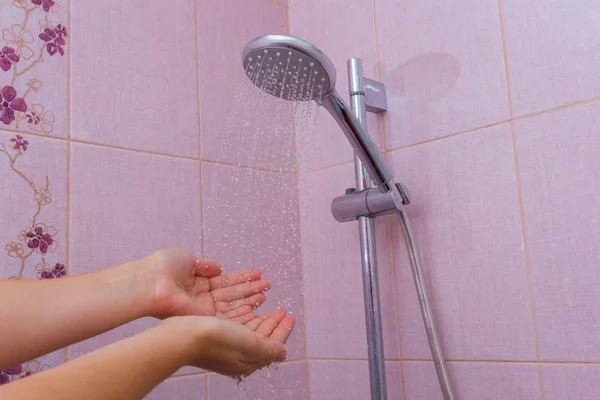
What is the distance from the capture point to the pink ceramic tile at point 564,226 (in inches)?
35.9

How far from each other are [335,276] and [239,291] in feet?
1.34

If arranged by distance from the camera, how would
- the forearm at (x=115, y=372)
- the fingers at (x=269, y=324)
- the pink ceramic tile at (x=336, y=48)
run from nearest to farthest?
the forearm at (x=115, y=372), the fingers at (x=269, y=324), the pink ceramic tile at (x=336, y=48)

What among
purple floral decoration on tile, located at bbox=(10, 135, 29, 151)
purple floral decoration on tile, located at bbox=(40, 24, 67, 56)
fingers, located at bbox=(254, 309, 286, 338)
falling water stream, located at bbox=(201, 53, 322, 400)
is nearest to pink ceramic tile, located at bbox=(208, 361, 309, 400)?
falling water stream, located at bbox=(201, 53, 322, 400)

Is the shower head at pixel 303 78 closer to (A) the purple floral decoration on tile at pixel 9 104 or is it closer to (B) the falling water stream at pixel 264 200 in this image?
(B) the falling water stream at pixel 264 200

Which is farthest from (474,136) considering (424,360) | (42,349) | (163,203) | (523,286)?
(42,349)

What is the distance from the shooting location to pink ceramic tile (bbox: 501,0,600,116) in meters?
0.94

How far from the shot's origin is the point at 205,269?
88 centimetres

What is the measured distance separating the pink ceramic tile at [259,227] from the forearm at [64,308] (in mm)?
369

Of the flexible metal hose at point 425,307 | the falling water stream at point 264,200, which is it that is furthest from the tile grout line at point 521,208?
the falling water stream at point 264,200

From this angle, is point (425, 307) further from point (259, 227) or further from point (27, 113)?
point (27, 113)

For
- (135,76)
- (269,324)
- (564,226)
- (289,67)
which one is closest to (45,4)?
(135,76)

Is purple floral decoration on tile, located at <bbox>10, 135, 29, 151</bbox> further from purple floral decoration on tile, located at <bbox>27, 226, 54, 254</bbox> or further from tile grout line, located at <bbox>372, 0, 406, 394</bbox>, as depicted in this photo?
tile grout line, located at <bbox>372, 0, 406, 394</bbox>

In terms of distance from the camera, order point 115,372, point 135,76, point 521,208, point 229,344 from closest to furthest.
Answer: point 115,372 → point 229,344 → point 521,208 → point 135,76

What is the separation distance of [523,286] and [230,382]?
550mm
